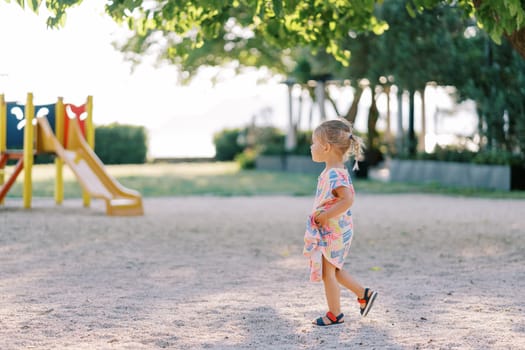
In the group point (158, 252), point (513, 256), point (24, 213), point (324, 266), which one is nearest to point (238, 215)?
Answer: point (24, 213)

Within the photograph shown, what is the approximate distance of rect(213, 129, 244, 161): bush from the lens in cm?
3359

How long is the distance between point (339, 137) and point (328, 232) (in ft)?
1.83

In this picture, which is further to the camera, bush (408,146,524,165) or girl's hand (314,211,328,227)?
bush (408,146,524,165)

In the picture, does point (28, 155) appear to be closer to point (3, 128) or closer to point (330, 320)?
point (3, 128)

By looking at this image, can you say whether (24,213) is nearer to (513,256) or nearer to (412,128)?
(513,256)

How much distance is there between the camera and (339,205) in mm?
4605

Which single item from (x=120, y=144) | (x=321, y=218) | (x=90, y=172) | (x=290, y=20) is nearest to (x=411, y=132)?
(x=90, y=172)

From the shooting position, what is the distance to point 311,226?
4.75 meters

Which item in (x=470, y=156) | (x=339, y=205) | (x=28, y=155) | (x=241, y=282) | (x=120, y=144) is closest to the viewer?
(x=339, y=205)

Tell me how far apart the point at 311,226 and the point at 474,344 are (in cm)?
112

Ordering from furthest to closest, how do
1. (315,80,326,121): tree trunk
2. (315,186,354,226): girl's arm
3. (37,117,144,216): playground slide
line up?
(315,80,326,121): tree trunk → (37,117,144,216): playground slide → (315,186,354,226): girl's arm

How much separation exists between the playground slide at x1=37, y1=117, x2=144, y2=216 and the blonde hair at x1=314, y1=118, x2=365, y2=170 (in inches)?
289

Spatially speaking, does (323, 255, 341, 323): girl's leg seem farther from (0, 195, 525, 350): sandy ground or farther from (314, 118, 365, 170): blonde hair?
(314, 118, 365, 170): blonde hair

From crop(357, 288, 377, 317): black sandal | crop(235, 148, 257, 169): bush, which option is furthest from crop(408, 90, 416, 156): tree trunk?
crop(357, 288, 377, 317): black sandal
